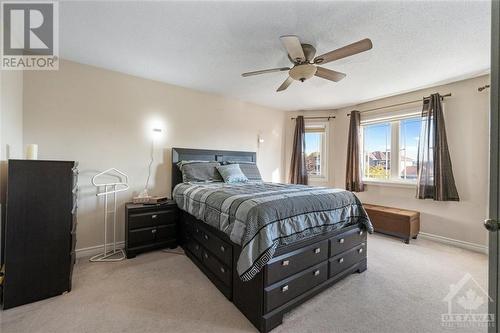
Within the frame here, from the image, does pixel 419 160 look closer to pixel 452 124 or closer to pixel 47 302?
pixel 452 124

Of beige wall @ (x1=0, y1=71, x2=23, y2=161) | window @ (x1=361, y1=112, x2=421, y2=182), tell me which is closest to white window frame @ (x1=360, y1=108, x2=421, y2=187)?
window @ (x1=361, y1=112, x2=421, y2=182)

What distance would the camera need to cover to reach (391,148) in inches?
164

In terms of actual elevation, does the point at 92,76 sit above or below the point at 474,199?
above

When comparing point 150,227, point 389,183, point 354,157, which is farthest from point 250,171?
point 389,183

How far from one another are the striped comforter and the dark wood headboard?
1.21m

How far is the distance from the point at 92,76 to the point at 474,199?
5.88m

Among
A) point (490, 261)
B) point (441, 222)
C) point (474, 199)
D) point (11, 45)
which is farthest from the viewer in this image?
point (441, 222)

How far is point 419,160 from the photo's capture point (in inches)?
142

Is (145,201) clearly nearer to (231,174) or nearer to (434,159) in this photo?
(231,174)

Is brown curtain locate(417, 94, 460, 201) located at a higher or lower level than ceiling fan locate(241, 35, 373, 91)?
lower

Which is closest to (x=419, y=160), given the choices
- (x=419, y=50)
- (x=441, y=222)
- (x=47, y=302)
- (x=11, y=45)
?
(x=441, y=222)

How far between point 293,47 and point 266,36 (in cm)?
40

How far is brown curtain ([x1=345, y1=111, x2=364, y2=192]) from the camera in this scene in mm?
4426

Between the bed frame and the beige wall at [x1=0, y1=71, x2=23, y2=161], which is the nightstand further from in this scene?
the beige wall at [x1=0, y1=71, x2=23, y2=161]
